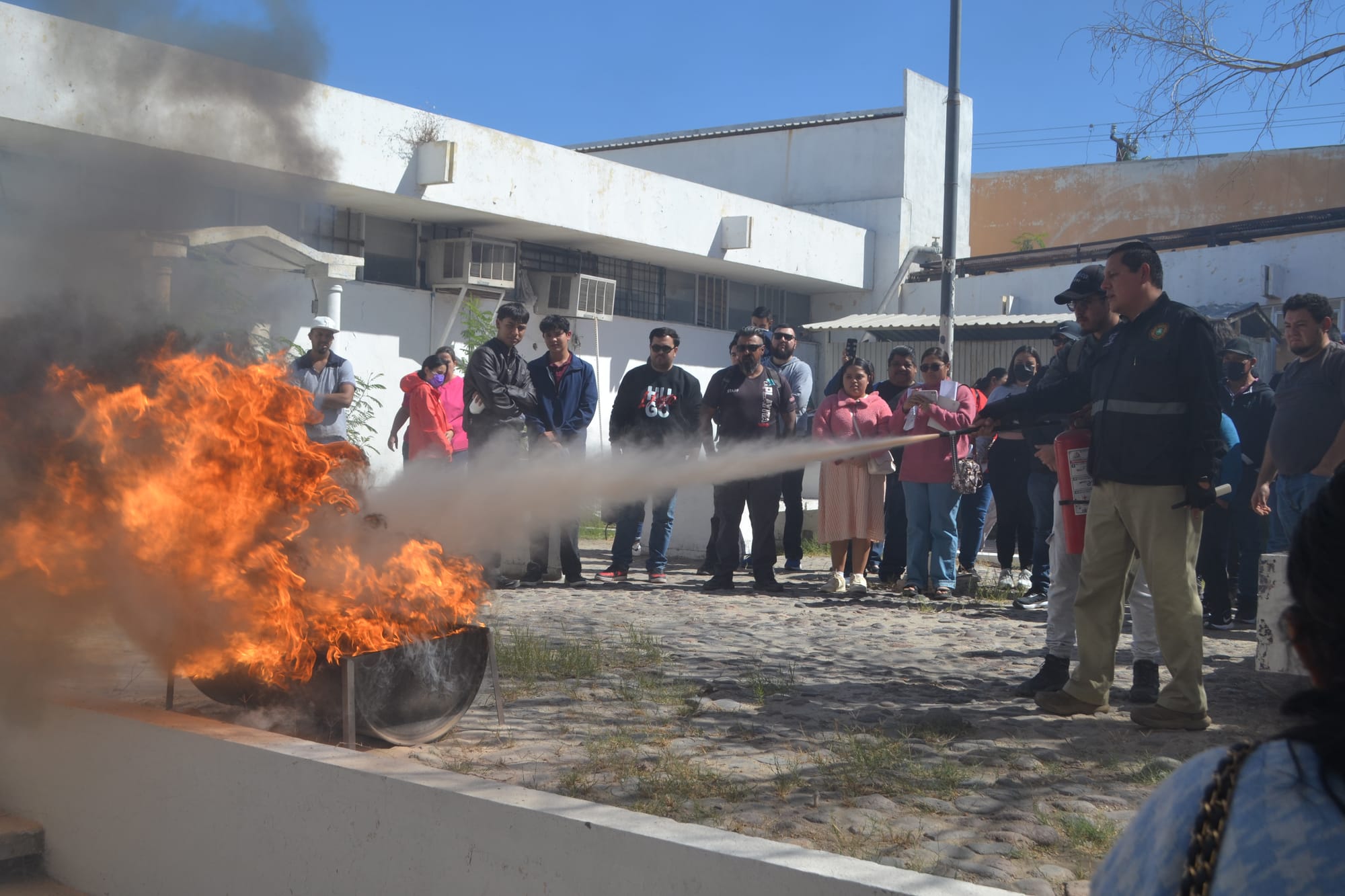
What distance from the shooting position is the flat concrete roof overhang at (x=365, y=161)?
6246 mm

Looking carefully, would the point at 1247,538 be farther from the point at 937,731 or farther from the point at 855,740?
the point at 855,740

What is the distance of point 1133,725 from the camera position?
5.57 m

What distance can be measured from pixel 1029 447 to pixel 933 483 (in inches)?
43.0

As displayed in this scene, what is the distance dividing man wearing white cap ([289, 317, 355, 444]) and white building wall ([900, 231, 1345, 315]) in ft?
50.0

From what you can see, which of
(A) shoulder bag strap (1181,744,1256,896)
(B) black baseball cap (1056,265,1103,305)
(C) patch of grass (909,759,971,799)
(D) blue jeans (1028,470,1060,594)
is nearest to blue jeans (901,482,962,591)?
(D) blue jeans (1028,470,1060,594)

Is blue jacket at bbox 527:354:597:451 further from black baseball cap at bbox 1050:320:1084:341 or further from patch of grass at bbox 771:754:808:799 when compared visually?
patch of grass at bbox 771:754:808:799

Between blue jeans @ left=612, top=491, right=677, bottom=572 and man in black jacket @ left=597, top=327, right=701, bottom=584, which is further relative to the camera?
blue jeans @ left=612, top=491, right=677, bottom=572

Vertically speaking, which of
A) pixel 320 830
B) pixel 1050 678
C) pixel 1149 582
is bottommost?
pixel 320 830

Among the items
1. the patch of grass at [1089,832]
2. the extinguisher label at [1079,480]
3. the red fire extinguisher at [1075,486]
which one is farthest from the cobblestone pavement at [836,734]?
the extinguisher label at [1079,480]

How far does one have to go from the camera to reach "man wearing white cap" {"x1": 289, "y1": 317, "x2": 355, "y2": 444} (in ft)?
31.2

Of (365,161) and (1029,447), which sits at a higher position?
(365,161)

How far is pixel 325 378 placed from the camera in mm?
9812

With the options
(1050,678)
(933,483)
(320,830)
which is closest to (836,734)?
(1050,678)

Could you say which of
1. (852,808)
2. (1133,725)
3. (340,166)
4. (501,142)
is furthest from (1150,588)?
(501,142)
